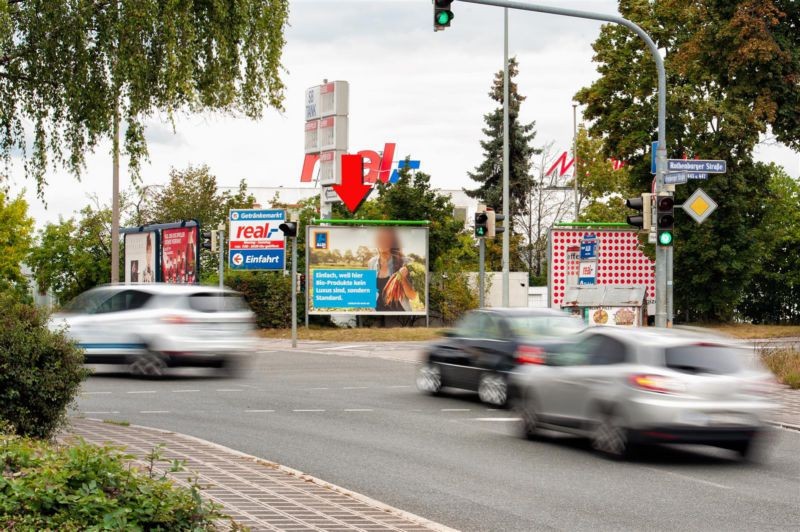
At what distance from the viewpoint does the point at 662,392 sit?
1249 centimetres

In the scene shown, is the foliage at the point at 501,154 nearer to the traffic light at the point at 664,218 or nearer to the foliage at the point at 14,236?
the foliage at the point at 14,236

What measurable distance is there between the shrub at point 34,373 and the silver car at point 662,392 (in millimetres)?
5463

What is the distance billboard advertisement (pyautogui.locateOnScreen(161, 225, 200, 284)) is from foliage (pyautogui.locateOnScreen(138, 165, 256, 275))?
2353cm

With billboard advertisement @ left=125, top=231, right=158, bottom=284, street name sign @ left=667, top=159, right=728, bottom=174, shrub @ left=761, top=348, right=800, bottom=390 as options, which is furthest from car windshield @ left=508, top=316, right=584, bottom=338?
billboard advertisement @ left=125, top=231, right=158, bottom=284

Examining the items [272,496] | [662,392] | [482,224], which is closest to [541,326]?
[662,392]

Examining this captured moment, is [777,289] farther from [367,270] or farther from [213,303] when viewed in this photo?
[213,303]

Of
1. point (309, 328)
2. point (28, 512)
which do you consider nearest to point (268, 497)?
point (28, 512)

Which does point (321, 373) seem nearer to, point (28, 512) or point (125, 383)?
point (125, 383)

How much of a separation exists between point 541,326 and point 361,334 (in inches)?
954

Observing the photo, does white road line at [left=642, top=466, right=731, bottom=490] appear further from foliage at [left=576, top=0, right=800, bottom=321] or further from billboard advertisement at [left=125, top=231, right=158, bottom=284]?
billboard advertisement at [left=125, top=231, right=158, bottom=284]

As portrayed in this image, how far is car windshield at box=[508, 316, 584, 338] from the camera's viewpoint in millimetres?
17984

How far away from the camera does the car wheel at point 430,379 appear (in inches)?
787

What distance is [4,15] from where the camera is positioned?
14.5 meters

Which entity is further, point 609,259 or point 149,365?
point 609,259
